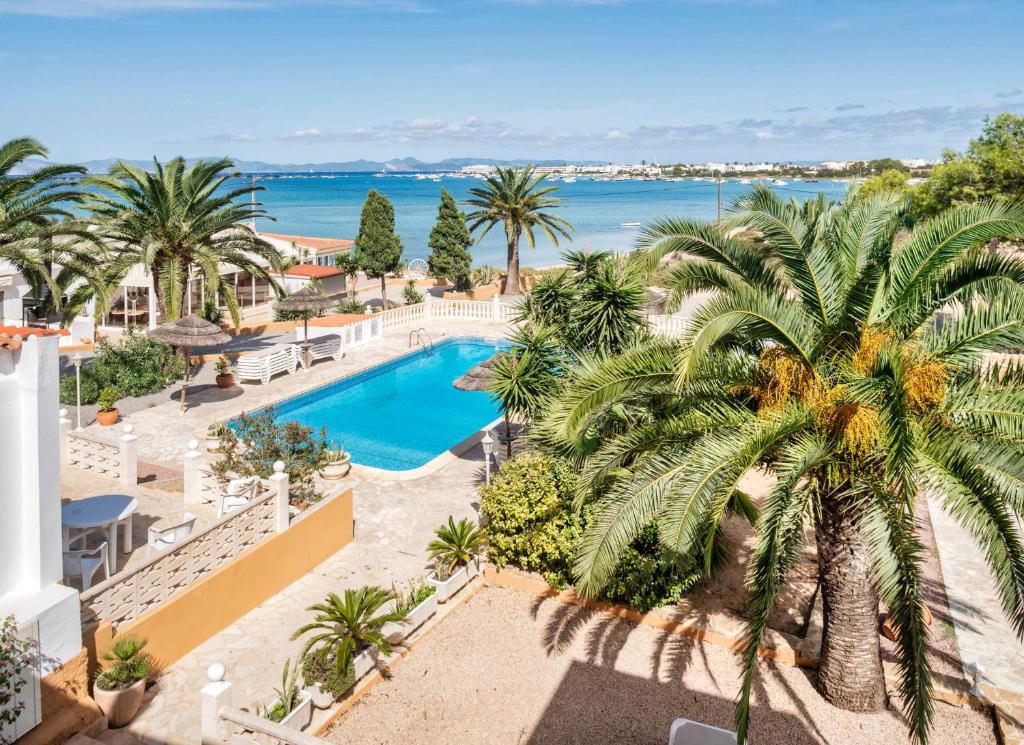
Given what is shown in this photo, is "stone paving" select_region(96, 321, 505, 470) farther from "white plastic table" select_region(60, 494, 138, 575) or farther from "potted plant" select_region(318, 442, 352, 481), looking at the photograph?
"white plastic table" select_region(60, 494, 138, 575)

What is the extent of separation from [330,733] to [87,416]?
13.4 m

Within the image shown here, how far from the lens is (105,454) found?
13.3 m

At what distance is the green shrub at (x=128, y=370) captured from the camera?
62.5 ft

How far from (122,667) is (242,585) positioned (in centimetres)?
227

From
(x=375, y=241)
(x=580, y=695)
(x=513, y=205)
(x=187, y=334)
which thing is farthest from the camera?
(x=513, y=205)

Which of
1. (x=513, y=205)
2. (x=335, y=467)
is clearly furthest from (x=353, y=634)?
(x=513, y=205)

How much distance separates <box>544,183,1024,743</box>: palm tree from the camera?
248 inches

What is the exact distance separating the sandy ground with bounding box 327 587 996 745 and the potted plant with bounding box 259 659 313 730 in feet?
1.24

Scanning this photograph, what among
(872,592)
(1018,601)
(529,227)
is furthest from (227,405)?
(529,227)

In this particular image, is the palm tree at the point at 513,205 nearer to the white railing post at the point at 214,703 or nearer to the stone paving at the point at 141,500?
the stone paving at the point at 141,500

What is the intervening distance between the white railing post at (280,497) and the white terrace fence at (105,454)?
4.10 metres

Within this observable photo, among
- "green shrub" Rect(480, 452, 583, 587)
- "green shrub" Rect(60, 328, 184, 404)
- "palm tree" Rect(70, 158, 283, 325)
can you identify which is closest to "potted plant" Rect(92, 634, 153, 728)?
"green shrub" Rect(480, 452, 583, 587)

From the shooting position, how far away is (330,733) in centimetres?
782

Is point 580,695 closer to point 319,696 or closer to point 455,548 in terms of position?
point 319,696
